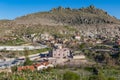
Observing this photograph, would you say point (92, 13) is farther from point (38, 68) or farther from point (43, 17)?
point (38, 68)

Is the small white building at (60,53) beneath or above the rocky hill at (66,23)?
beneath

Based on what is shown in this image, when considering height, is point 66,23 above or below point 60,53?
above

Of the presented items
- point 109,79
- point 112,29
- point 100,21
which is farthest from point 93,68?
point 100,21

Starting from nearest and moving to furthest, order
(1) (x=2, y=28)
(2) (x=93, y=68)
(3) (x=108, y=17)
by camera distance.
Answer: (2) (x=93, y=68), (1) (x=2, y=28), (3) (x=108, y=17)

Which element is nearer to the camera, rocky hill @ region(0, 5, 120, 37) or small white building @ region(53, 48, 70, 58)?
small white building @ region(53, 48, 70, 58)

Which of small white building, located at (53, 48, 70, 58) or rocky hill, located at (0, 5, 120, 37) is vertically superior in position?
rocky hill, located at (0, 5, 120, 37)

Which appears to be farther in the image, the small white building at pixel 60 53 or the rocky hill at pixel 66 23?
the rocky hill at pixel 66 23

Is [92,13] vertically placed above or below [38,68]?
above

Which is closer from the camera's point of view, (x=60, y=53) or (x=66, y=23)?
(x=60, y=53)
